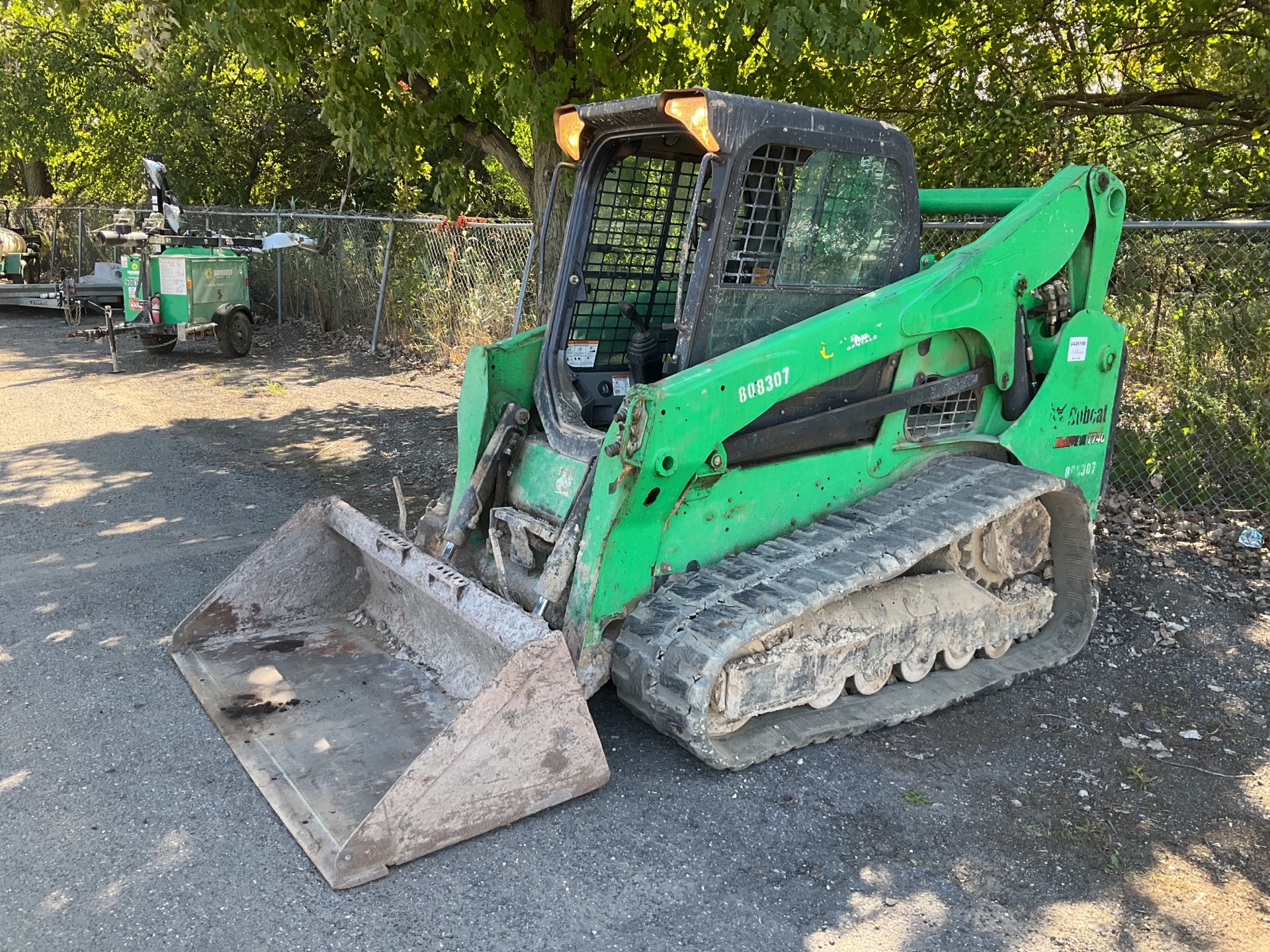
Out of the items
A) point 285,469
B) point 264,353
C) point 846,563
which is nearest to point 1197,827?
point 846,563

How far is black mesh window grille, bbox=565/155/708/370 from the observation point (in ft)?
15.7

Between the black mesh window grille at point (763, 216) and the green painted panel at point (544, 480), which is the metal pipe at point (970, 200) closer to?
the black mesh window grille at point (763, 216)

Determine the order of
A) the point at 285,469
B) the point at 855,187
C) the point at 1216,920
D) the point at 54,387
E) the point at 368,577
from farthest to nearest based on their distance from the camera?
the point at 54,387 → the point at 285,469 → the point at 368,577 → the point at 855,187 → the point at 1216,920

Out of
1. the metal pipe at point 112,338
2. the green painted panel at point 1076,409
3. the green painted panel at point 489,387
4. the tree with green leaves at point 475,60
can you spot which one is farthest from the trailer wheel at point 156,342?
the green painted panel at point 1076,409

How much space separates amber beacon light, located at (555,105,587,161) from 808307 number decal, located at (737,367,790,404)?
4.63ft

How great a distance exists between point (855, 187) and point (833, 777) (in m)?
2.36

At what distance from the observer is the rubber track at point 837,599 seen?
11.9ft

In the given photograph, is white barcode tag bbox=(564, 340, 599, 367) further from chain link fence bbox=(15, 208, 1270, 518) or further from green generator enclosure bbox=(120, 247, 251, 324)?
green generator enclosure bbox=(120, 247, 251, 324)

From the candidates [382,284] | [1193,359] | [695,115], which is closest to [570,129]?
[695,115]

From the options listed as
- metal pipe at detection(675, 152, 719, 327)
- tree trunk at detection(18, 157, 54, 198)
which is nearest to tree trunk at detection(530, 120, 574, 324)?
metal pipe at detection(675, 152, 719, 327)

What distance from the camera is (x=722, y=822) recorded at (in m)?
3.52

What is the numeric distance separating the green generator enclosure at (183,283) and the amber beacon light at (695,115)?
9986 mm

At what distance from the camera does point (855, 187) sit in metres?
4.29

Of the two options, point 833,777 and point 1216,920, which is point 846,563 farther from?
point 1216,920
